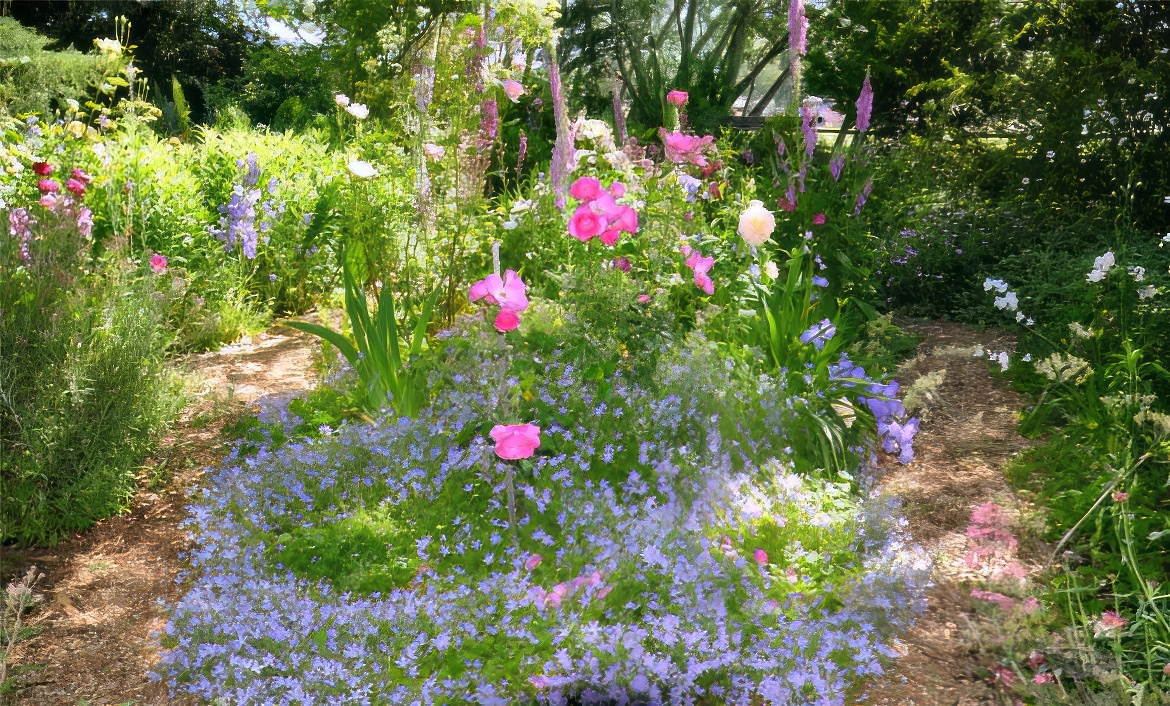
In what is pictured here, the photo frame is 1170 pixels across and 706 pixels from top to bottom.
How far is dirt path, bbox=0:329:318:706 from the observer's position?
8.27 feet

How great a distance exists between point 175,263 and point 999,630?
189 inches

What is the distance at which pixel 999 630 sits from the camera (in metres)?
2.25

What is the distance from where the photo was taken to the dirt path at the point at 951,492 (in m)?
2.43

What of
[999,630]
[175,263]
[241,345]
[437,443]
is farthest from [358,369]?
[999,630]

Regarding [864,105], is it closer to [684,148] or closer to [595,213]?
[684,148]

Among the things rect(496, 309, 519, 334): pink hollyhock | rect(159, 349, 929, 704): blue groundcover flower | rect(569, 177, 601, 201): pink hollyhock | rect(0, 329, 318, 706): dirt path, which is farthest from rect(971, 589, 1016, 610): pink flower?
rect(0, 329, 318, 706): dirt path

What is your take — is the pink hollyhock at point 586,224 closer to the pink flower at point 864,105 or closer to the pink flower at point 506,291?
the pink flower at point 506,291

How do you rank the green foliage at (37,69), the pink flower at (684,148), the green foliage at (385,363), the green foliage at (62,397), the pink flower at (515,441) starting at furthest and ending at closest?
the green foliage at (37,69)
the pink flower at (684,148)
the green foliage at (385,363)
the green foliage at (62,397)
the pink flower at (515,441)

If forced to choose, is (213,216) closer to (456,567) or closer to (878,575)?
(456,567)

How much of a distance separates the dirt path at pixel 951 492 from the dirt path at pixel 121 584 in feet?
6.80

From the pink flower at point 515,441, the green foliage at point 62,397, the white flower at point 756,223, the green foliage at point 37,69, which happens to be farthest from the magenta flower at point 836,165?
the green foliage at point 37,69

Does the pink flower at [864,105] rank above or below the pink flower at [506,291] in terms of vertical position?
above

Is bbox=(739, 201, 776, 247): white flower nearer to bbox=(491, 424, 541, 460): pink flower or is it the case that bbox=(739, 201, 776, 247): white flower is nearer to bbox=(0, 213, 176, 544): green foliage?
bbox=(491, 424, 541, 460): pink flower

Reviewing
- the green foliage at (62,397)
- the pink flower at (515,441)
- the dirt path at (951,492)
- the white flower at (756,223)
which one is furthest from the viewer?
the white flower at (756,223)
